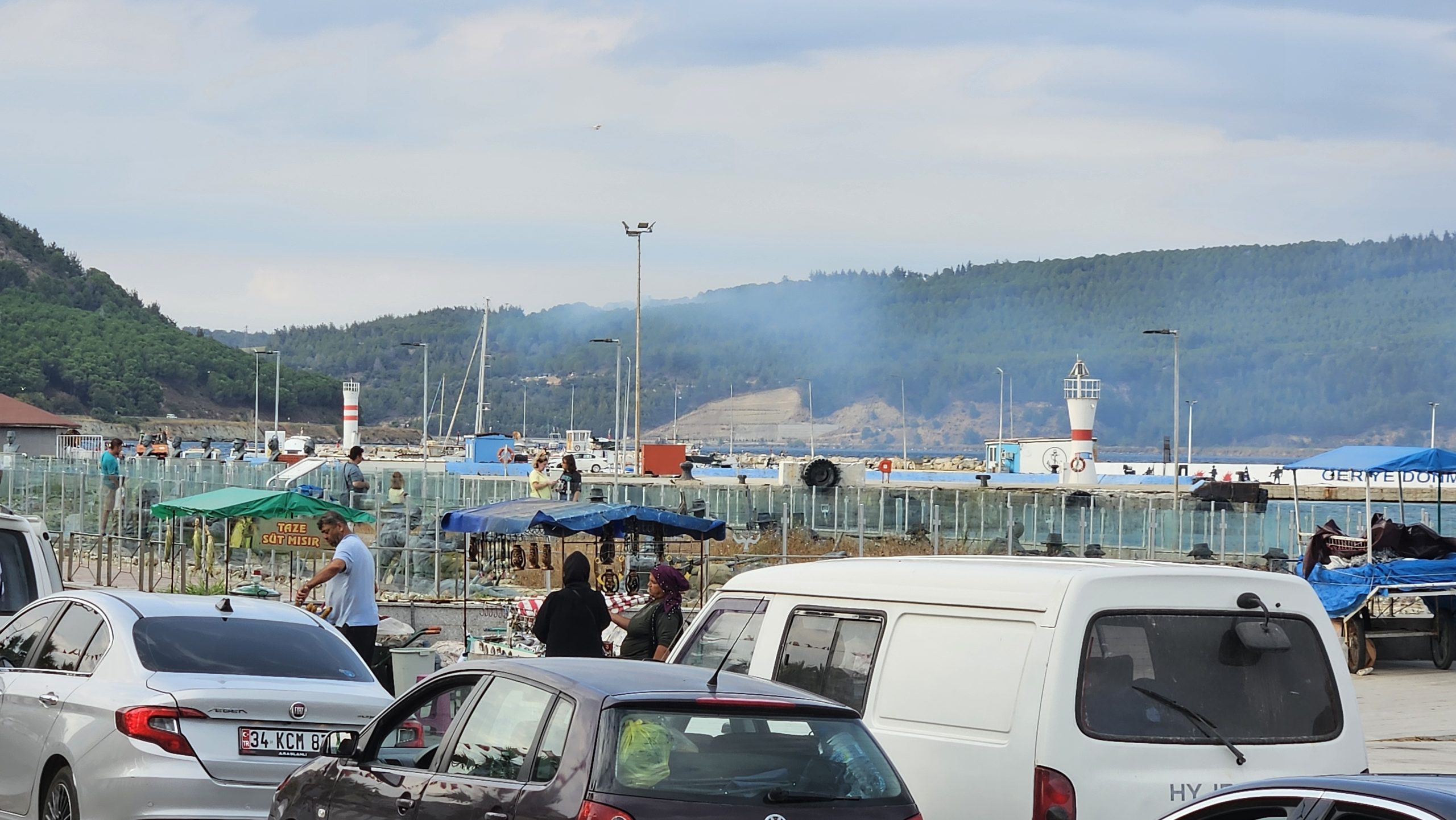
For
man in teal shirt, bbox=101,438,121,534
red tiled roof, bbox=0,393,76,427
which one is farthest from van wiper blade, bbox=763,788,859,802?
red tiled roof, bbox=0,393,76,427

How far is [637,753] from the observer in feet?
18.6

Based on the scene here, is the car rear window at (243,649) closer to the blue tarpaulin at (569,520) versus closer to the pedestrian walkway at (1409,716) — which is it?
the pedestrian walkway at (1409,716)

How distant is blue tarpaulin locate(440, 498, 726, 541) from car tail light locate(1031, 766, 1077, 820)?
49.4 ft

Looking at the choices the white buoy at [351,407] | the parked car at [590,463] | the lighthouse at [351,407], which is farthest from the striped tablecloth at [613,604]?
the white buoy at [351,407]

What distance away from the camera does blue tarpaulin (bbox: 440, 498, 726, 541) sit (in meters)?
21.4

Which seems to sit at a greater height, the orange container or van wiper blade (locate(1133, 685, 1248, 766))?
the orange container

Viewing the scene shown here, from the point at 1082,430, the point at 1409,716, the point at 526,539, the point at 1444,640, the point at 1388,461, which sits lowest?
the point at 1409,716

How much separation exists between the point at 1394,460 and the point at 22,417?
1901 inches

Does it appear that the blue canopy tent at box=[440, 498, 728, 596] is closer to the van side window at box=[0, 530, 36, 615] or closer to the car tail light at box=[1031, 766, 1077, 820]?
the van side window at box=[0, 530, 36, 615]

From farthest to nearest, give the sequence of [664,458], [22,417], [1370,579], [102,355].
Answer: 1. [102,355]
2. [664,458]
3. [22,417]
4. [1370,579]

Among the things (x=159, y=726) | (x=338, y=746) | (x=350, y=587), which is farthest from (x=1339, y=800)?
(x=350, y=587)

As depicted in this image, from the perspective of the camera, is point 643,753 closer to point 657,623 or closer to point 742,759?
point 742,759

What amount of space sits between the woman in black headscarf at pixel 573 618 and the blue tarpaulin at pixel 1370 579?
11.9m

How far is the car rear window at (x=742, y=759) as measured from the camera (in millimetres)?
5605
